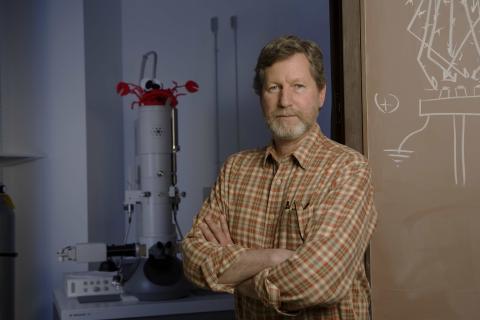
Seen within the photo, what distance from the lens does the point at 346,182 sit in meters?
1.16

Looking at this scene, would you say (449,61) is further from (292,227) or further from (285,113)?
(292,227)

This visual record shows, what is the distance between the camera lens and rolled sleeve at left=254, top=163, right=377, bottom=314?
1.05 meters

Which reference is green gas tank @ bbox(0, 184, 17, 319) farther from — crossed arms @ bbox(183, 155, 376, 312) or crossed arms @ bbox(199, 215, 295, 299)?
crossed arms @ bbox(199, 215, 295, 299)

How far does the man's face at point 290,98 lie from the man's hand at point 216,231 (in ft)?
0.79

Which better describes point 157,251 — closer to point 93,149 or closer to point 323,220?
point 93,149

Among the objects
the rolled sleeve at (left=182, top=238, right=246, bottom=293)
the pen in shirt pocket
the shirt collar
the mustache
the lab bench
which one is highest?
the mustache

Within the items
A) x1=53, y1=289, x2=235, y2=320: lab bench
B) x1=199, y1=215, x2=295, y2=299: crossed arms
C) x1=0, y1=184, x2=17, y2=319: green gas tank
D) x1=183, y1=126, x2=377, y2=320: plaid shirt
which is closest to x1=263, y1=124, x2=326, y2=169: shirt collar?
x1=183, y1=126, x2=377, y2=320: plaid shirt

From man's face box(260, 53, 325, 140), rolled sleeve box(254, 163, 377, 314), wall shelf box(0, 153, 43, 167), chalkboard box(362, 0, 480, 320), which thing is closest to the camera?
rolled sleeve box(254, 163, 377, 314)

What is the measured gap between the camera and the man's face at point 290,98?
4.15 ft

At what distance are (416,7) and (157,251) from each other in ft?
4.12

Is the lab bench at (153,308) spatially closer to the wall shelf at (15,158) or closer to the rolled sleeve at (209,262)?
the wall shelf at (15,158)

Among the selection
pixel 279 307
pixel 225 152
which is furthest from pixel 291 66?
pixel 225 152

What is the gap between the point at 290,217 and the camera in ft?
3.93

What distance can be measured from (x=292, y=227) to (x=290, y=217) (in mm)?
Answer: 21
